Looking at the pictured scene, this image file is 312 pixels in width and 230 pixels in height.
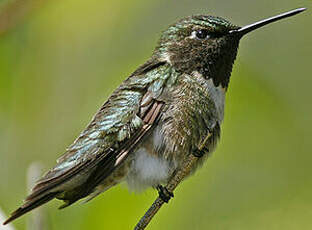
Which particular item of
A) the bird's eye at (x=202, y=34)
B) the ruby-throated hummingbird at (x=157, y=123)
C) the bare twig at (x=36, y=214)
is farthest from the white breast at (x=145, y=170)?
the bird's eye at (x=202, y=34)

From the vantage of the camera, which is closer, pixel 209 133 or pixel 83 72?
pixel 209 133

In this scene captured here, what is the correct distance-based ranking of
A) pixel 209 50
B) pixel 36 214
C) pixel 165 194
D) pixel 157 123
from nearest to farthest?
1. pixel 36 214
2. pixel 165 194
3. pixel 157 123
4. pixel 209 50

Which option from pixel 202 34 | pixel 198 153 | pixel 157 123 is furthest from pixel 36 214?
pixel 202 34

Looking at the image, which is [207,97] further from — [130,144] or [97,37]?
[97,37]

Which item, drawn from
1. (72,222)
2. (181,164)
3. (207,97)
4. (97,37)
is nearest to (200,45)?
(207,97)

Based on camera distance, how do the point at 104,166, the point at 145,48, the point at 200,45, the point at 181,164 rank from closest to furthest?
the point at 104,166, the point at 181,164, the point at 200,45, the point at 145,48

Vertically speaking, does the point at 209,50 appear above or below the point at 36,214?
above

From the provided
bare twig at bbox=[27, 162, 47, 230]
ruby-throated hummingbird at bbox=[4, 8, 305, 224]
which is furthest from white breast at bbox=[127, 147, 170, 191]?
bare twig at bbox=[27, 162, 47, 230]

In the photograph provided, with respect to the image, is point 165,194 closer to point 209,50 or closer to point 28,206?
point 28,206
